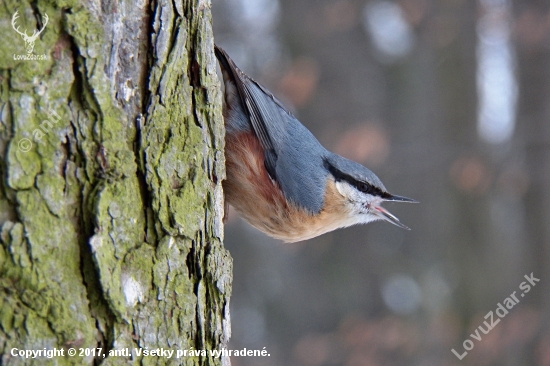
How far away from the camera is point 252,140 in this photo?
2742 mm

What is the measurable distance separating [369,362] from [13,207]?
5.87 meters

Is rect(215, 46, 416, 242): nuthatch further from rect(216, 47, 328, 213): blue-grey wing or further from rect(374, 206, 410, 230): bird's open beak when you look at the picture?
rect(374, 206, 410, 230): bird's open beak

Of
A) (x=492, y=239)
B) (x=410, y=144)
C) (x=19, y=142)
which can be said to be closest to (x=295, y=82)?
(x=410, y=144)

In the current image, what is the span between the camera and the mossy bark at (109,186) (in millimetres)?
1404

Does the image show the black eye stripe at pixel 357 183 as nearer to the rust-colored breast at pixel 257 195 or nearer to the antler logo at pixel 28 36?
the rust-colored breast at pixel 257 195

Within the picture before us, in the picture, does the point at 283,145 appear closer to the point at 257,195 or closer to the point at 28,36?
the point at 257,195

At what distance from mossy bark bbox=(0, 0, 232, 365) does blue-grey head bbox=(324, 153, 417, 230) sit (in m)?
1.35

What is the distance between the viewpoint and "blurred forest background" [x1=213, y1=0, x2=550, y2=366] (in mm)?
6270

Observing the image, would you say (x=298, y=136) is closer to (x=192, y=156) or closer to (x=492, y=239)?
(x=192, y=156)

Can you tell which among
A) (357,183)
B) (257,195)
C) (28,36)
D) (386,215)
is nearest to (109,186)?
(28,36)

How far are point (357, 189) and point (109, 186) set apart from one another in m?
1.93

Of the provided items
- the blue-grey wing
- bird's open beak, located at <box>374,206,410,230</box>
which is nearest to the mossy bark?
the blue-grey wing

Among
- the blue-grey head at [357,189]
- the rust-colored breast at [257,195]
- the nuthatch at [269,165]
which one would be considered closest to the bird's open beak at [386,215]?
the blue-grey head at [357,189]

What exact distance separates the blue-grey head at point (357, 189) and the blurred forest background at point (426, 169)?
2843mm
